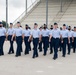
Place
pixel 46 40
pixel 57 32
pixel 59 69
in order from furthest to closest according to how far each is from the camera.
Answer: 1. pixel 46 40
2. pixel 57 32
3. pixel 59 69

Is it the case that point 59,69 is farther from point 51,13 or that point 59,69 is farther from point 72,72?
point 51,13

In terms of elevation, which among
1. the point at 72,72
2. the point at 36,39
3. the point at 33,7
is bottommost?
the point at 72,72

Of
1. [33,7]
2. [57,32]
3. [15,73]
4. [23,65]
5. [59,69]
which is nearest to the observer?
[15,73]

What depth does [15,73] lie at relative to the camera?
1139 centimetres

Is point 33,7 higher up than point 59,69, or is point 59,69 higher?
point 33,7

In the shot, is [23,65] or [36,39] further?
[36,39]

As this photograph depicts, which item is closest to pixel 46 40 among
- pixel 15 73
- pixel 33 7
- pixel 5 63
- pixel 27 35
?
pixel 27 35

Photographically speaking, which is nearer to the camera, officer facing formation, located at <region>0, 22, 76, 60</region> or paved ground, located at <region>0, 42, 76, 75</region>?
paved ground, located at <region>0, 42, 76, 75</region>

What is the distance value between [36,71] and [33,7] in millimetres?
40289

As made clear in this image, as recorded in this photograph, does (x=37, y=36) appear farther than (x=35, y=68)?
Yes

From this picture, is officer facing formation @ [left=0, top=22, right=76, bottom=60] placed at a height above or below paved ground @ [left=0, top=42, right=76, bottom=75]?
above

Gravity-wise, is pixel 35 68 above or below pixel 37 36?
below

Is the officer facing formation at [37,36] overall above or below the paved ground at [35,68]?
above

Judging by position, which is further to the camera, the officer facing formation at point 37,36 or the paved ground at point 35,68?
the officer facing formation at point 37,36
